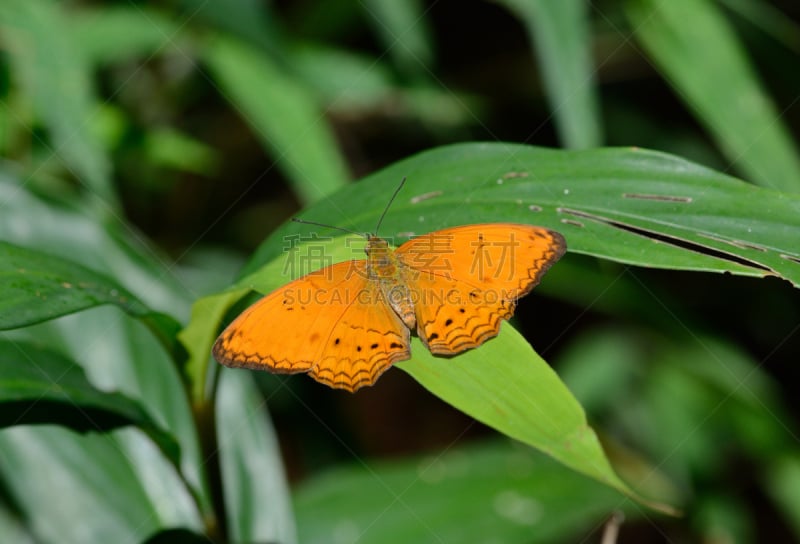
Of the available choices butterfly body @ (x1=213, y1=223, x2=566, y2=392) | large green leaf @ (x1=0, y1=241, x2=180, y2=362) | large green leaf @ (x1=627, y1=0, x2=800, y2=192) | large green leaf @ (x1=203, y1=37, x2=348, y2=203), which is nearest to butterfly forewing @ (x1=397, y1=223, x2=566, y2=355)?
butterfly body @ (x1=213, y1=223, x2=566, y2=392)

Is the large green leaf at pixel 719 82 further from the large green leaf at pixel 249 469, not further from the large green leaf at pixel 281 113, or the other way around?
the large green leaf at pixel 249 469

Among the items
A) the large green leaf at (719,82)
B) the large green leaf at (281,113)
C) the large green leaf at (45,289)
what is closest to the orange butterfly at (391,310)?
the large green leaf at (45,289)

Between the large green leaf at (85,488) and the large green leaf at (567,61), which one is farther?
the large green leaf at (567,61)

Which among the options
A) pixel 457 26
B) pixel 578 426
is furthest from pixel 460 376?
pixel 457 26

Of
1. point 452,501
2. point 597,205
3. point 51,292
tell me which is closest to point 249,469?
point 452,501

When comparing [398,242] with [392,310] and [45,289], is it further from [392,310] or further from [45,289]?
[45,289]

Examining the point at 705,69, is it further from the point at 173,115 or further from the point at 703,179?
the point at 173,115

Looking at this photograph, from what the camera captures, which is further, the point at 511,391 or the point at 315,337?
the point at 315,337
